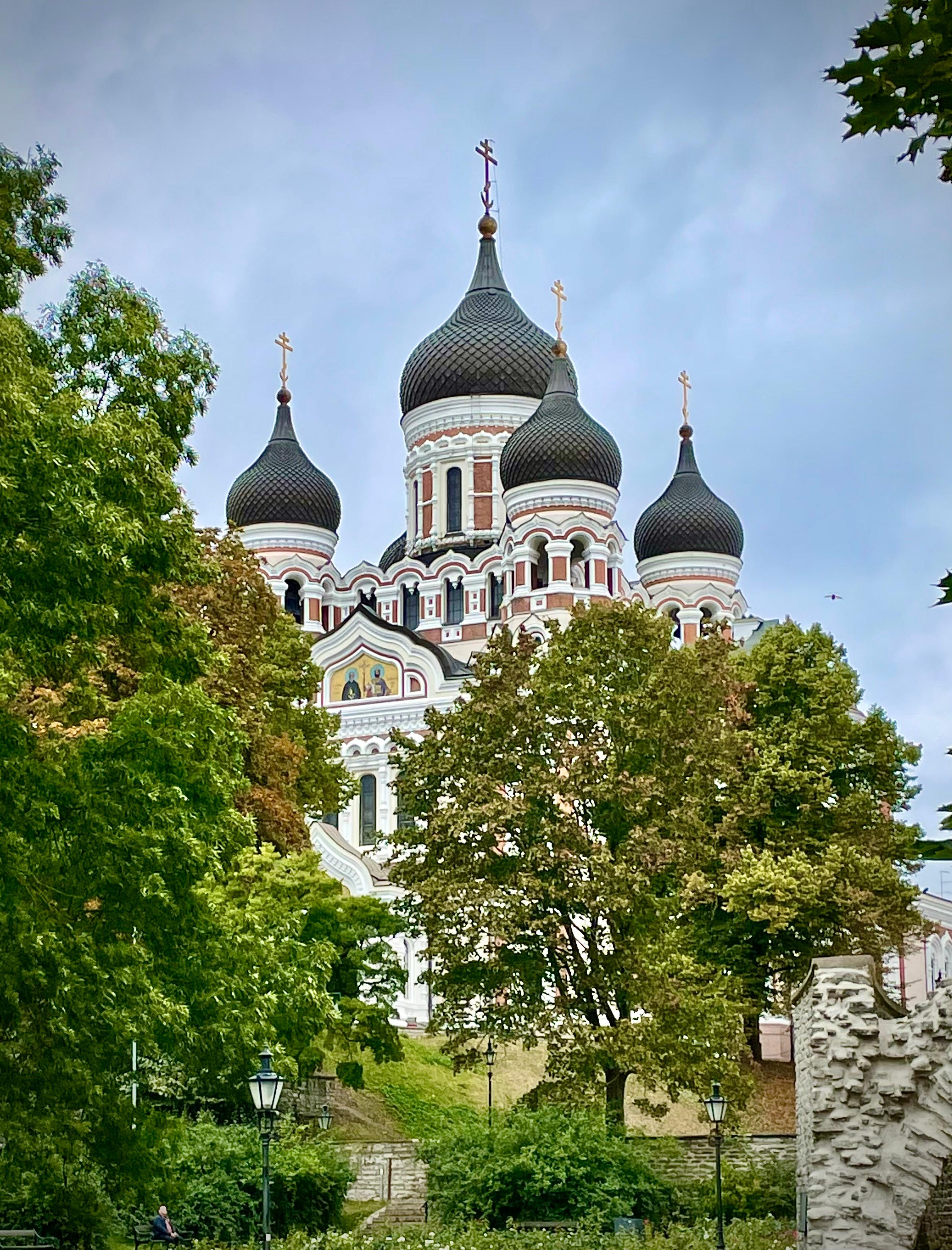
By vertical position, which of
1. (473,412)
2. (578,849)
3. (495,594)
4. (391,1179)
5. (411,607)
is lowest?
(391,1179)

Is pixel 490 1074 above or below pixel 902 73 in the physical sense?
below

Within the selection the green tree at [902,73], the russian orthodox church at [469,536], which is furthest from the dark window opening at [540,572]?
the green tree at [902,73]

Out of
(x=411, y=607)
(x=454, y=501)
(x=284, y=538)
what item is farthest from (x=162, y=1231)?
(x=284, y=538)

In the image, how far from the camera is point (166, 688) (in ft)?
47.7

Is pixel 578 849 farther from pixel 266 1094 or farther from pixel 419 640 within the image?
A: pixel 419 640

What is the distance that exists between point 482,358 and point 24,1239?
130 ft

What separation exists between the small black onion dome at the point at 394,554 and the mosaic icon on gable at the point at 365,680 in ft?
22.4

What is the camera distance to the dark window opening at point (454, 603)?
51.7m

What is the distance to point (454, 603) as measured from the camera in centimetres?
5191

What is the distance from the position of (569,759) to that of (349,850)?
19021mm

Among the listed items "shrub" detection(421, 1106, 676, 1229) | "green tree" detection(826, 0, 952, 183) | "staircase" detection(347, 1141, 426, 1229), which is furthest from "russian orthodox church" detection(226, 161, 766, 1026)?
"green tree" detection(826, 0, 952, 183)

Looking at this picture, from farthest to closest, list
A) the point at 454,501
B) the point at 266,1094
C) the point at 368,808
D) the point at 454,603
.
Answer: the point at 454,501
the point at 454,603
the point at 368,808
the point at 266,1094

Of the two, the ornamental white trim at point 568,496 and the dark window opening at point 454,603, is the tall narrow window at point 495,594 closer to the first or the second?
the dark window opening at point 454,603

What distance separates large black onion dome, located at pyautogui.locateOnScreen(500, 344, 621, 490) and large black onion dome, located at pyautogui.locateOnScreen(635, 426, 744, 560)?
631 centimetres
